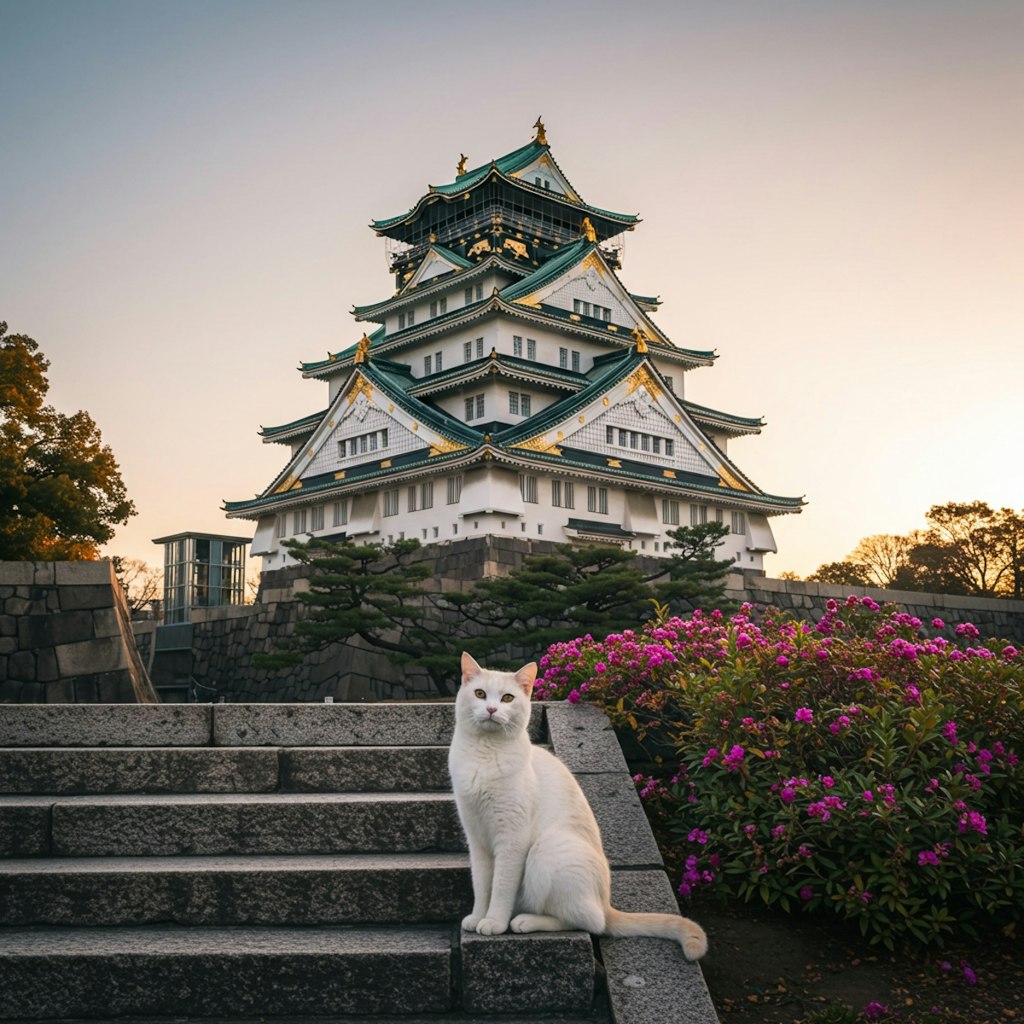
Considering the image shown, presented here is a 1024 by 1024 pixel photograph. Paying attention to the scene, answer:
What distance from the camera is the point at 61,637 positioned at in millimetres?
12977

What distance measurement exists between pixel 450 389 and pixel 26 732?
87.1 ft

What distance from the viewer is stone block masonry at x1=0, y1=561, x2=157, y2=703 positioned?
1293 centimetres

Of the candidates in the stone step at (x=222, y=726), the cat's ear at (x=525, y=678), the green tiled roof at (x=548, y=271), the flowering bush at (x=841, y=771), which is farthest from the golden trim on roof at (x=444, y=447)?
the cat's ear at (x=525, y=678)

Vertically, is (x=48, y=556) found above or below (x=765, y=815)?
above

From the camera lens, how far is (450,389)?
106ft

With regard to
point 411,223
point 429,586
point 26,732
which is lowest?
point 26,732

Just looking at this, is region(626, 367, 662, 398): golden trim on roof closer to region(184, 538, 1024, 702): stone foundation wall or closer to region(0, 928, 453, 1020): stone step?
region(184, 538, 1024, 702): stone foundation wall

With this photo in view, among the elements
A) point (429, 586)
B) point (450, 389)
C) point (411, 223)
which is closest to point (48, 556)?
point (429, 586)

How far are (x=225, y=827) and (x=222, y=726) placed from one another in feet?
3.84

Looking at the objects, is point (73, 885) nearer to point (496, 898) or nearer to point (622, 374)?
point (496, 898)

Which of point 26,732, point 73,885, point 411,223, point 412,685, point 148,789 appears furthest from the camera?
point 411,223

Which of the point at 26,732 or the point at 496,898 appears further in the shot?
the point at 26,732

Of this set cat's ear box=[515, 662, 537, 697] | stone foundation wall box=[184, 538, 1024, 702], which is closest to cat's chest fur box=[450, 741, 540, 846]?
cat's ear box=[515, 662, 537, 697]

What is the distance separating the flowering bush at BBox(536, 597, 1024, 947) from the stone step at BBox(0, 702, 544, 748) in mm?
1194
